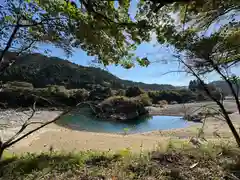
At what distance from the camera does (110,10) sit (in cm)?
271

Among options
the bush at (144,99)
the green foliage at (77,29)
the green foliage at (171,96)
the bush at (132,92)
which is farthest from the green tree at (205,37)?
the green foliage at (171,96)

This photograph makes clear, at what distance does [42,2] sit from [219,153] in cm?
571

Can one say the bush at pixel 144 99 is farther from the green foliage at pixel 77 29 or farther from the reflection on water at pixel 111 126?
the green foliage at pixel 77 29

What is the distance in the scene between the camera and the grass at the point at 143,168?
15.6ft

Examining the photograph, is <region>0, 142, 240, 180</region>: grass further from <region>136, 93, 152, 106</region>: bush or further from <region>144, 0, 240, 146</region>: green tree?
<region>136, 93, 152, 106</region>: bush

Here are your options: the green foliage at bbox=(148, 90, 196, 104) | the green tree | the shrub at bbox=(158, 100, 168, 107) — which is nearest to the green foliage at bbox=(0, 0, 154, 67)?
the green tree

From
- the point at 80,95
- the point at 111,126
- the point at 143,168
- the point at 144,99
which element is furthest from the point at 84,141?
the point at 144,99

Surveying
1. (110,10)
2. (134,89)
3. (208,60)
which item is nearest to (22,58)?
(110,10)

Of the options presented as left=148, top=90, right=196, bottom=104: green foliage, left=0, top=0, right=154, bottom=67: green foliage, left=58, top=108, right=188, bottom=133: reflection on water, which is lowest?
left=58, top=108, right=188, bottom=133: reflection on water

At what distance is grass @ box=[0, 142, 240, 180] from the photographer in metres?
4.75

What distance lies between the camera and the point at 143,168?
5172 millimetres

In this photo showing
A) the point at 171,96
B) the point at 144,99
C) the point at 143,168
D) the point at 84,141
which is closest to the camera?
the point at 143,168

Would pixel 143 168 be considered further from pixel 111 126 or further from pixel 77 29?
pixel 111 126

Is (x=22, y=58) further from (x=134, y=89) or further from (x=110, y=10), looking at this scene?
(x=134, y=89)
